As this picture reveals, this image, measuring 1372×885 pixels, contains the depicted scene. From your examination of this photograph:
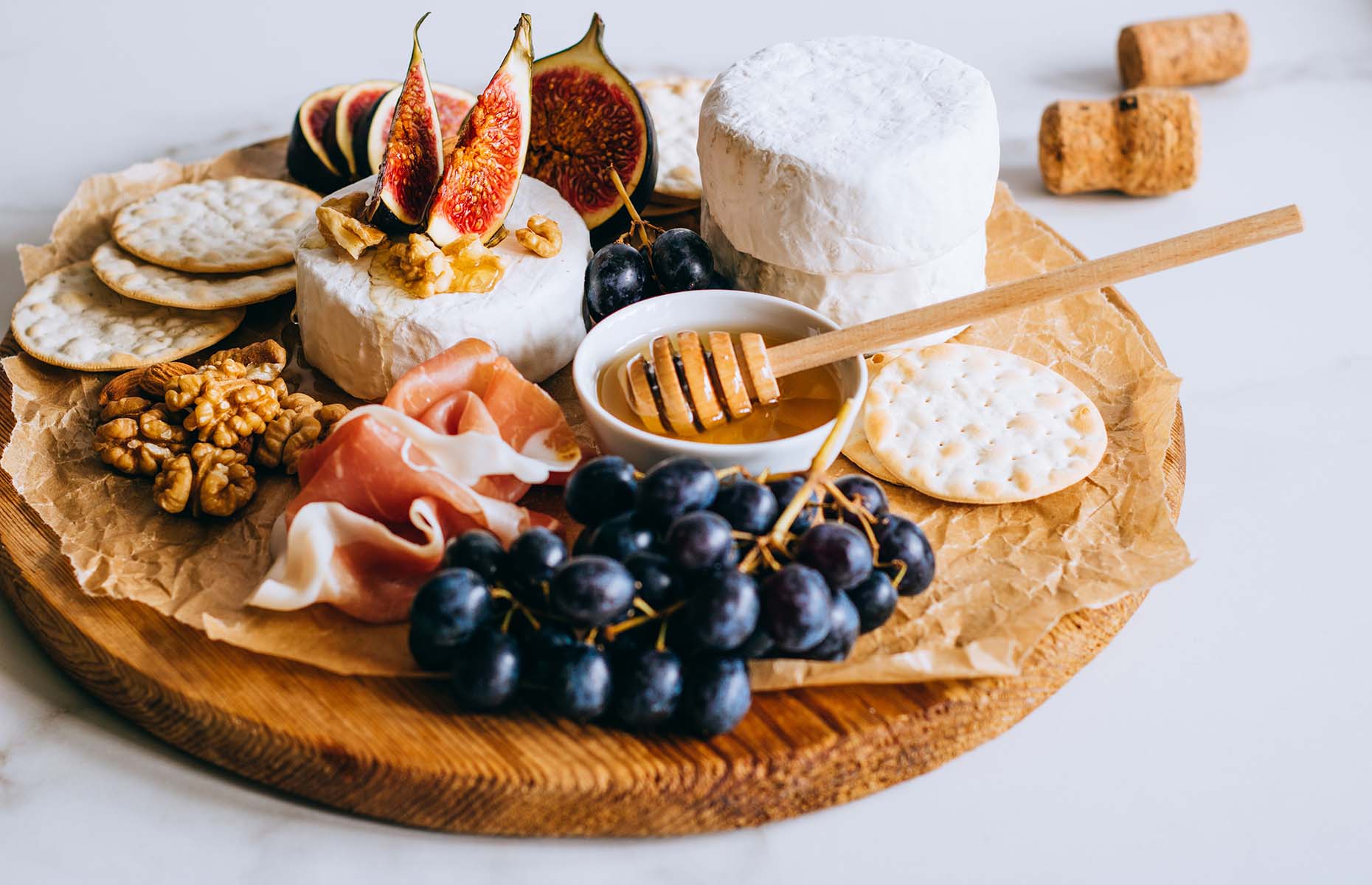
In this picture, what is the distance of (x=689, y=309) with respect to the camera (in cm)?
238

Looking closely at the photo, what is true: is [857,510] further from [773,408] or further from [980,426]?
[980,426]

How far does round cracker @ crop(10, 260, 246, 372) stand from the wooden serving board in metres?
0.77

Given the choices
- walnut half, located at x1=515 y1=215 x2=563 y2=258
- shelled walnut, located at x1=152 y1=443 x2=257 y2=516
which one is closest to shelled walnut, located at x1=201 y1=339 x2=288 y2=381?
shelled walnut, located at x1=152 y1=443 x2=257 y2=516

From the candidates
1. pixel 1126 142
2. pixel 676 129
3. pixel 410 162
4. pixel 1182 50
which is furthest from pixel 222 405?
pixel 1182 50

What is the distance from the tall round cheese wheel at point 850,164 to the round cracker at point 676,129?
20.9 inches

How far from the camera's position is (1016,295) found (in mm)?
2160

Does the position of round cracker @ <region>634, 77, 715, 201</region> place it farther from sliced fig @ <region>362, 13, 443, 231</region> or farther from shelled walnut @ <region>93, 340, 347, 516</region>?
shelled walnut @ <region>93, 340, 347, 516</region>

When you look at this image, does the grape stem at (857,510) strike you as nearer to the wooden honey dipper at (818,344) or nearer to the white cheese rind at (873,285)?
the wooden honey dipper at (818,344)

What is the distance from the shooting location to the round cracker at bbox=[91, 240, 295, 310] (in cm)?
259

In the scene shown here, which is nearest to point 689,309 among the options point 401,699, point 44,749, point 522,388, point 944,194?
point 522,388

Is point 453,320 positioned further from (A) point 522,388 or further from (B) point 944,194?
(B) point 944,194

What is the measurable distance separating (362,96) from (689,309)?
4.76 ft

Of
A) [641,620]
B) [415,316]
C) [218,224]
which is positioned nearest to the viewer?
[641,620]

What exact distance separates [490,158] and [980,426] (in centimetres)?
121
